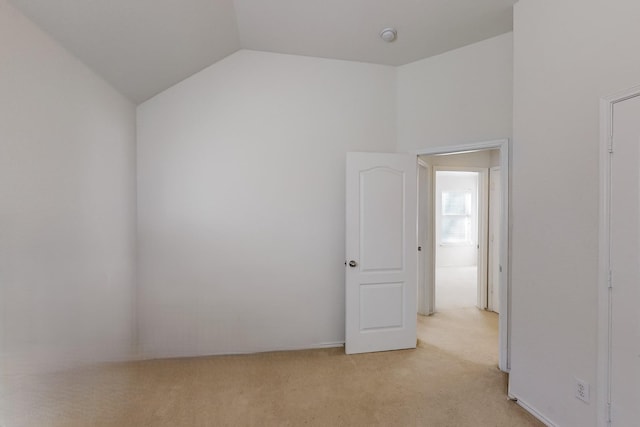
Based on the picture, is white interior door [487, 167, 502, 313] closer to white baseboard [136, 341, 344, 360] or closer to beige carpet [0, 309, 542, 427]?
beige carpet [0, 309, 542, 427]

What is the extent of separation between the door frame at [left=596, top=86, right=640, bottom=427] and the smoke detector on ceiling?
1.63 metres

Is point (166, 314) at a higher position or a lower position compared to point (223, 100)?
lower

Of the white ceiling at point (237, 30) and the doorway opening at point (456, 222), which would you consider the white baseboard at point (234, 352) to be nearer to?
the white ceiling at point (237, 30)

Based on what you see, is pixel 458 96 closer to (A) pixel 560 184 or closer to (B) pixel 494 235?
(A) pixel 560 184

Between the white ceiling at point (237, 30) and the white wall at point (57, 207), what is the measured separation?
0.19 metres

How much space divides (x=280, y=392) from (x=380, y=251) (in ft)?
4.97

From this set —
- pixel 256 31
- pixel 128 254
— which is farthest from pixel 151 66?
pixel 128 254

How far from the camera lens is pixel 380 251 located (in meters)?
3.08

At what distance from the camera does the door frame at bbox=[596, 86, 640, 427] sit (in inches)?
64.4

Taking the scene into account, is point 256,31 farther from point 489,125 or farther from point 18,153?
point 489,125

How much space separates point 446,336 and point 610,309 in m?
→ 1.98

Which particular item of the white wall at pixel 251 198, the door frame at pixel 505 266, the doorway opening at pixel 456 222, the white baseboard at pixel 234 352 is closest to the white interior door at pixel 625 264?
the door frame at pixel 505 266

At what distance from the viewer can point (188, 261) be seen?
2.93 metres

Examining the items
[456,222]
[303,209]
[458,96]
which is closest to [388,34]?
[458,96]
